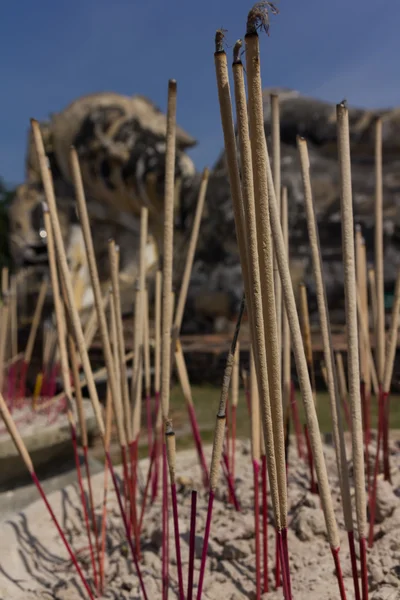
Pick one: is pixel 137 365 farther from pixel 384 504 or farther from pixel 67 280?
pixel 384 504

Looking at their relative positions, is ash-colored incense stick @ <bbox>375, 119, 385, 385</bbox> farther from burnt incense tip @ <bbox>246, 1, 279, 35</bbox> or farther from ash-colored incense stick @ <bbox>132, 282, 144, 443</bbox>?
burnt incense tip @ <bbox>246, 1, 279, 35</bbox>

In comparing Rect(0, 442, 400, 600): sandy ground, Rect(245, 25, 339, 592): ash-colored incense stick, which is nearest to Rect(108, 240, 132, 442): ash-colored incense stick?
Rect(0, 442, 400, 600): sandy ground

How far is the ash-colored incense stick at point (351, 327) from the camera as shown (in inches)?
14.7

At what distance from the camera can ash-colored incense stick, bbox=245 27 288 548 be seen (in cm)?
30

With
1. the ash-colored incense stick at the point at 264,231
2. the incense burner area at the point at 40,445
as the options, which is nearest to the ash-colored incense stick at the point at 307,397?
the ash-colored incense stick at the point at 264,231

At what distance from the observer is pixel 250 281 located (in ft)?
1.08

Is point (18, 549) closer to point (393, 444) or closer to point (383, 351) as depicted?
point (383, 351)

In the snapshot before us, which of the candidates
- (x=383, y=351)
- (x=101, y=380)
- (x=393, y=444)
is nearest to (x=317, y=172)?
(x=101, y=380)

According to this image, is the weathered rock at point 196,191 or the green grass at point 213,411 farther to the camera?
the weathered rock at point 196,191

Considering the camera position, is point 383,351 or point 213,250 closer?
point 383,351

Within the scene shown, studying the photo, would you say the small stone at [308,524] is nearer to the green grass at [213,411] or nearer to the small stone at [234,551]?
the small stone at [234,551]

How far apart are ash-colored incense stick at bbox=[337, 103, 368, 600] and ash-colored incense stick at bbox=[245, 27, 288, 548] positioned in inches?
2.4

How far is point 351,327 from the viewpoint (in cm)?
39

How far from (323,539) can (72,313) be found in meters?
0.39
